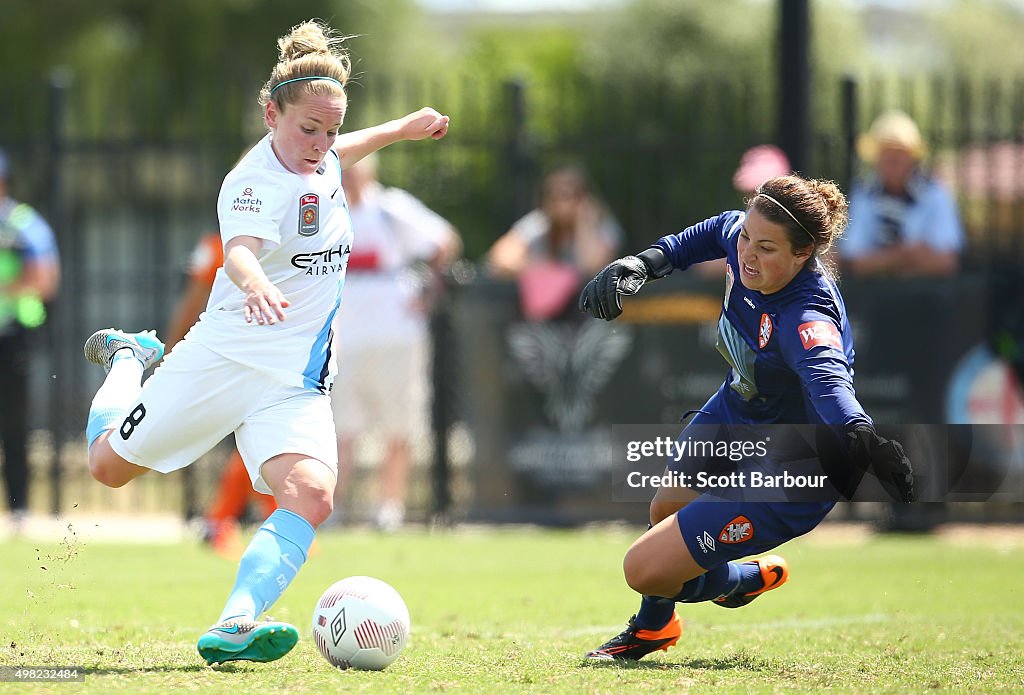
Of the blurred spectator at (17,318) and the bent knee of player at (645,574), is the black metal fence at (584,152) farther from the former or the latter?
the bent knee of player at (645,574)

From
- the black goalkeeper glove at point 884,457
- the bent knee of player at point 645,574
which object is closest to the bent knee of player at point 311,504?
the bent knee of player at point 645,574

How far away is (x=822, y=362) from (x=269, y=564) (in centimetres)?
209

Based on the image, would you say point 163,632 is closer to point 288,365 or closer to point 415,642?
point 415,642

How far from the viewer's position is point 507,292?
11.7 meters

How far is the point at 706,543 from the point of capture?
18.7 feet

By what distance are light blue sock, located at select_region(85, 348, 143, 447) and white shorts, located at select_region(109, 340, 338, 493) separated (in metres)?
0.21

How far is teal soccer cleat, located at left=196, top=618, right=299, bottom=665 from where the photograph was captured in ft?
16.7

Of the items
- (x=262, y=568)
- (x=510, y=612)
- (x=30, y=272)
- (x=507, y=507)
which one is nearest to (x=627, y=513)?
(x=507, y=507)

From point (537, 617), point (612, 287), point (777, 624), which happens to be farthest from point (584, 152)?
point (612, 287)

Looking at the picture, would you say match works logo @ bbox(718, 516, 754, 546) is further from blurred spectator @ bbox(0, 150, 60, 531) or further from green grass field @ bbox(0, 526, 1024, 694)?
blurred spectator @ bbox(0, 150, 60, 531)

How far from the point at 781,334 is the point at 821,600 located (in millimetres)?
2883

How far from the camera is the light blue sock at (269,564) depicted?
520 cm

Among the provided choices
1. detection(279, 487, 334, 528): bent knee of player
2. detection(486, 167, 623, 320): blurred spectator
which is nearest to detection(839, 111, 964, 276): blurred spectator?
detection(486, 167, 623, 320): blurred spectator

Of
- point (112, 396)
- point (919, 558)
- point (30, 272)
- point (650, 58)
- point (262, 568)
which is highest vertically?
point (650, 58)
